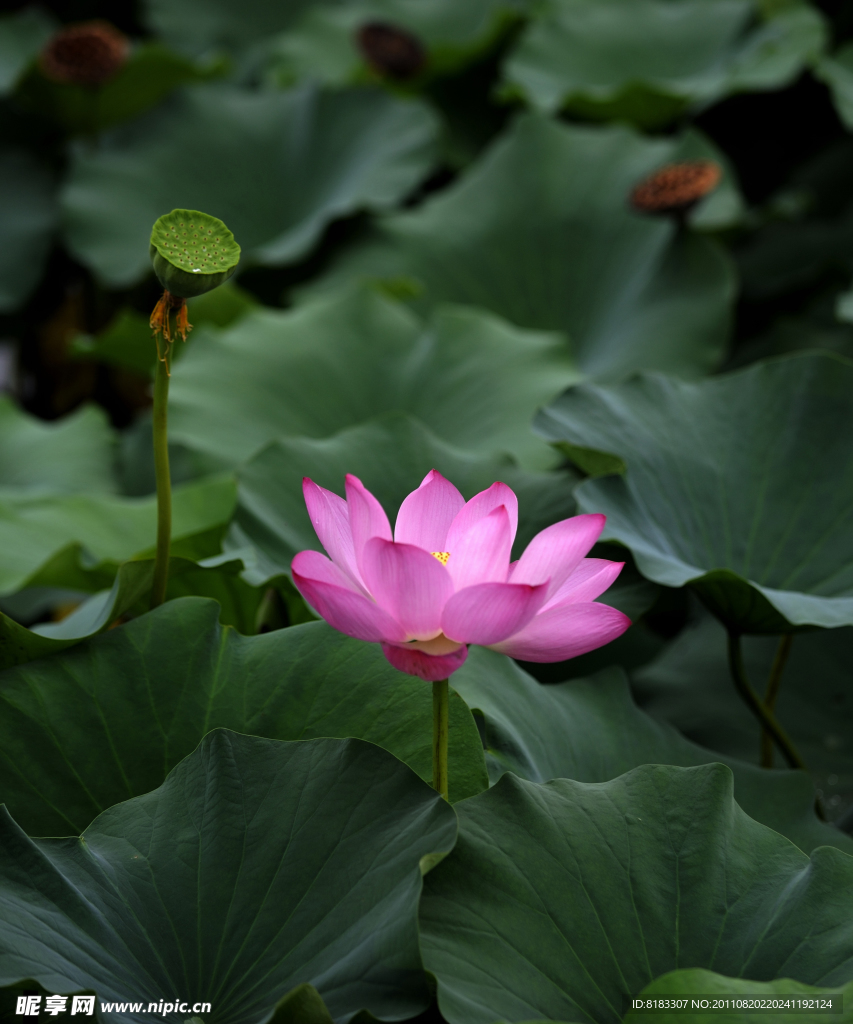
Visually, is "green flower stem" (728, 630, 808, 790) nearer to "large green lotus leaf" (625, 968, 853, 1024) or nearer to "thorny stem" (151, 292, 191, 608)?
"large green lotus leaf" (625, 968, 853, 1024)

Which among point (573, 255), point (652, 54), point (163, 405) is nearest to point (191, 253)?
point (163, 405)

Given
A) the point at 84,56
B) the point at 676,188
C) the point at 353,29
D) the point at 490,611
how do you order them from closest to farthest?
the point at 490,611 < the point at 676,188 < the point at 84,56 < the point at 353,29

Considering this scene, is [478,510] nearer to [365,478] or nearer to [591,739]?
[591,739]

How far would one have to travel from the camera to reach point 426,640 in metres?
0.54

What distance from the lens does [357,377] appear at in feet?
4.75

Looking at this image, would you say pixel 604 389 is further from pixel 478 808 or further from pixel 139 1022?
pixel 139 1022

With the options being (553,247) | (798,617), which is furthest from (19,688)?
(553,247)

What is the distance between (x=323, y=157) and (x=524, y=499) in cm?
156

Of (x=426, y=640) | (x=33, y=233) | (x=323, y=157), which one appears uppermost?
(x=426, y=640)

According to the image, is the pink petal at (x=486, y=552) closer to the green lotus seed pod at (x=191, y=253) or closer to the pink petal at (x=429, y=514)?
the pink petal at (x=429, y=514)

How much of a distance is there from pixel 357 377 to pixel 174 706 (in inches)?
31.3

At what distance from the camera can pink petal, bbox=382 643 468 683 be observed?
0.51 meters

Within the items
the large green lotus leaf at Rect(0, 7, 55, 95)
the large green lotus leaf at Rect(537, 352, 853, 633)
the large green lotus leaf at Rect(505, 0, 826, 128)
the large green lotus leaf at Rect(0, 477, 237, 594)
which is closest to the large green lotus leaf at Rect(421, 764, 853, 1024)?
the large green lotus leaf at Rect(537, 352, 853, 633)

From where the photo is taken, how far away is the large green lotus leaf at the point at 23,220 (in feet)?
7.22
